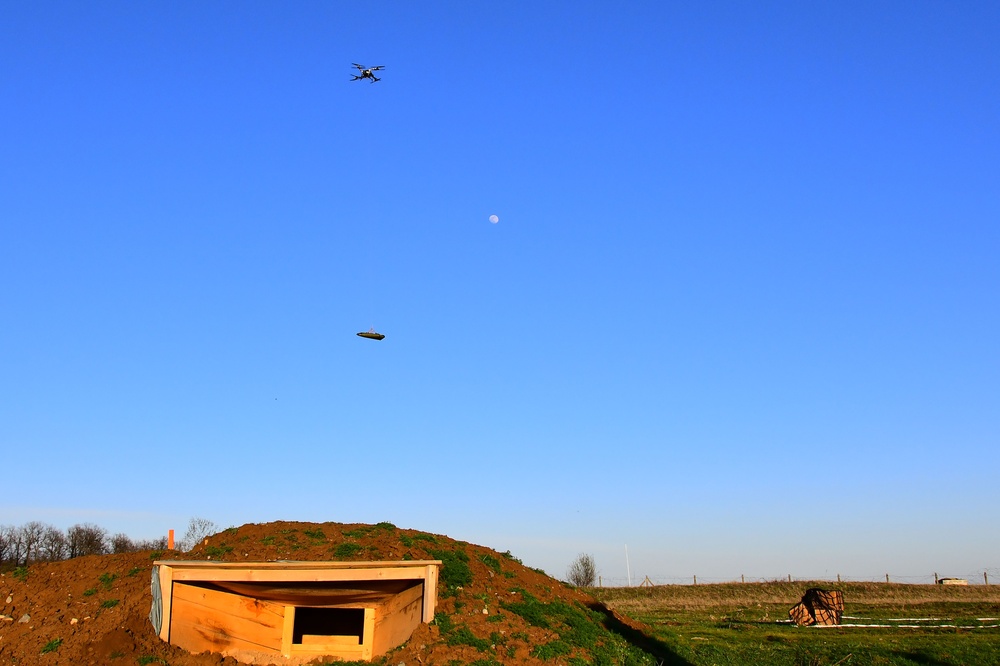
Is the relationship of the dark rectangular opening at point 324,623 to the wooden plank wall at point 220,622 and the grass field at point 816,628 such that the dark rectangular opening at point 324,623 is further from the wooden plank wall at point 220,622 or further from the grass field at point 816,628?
the grass field at point 816,628

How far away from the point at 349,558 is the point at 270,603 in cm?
464

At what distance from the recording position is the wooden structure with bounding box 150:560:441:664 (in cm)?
1606

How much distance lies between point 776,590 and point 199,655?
4181 centimetres

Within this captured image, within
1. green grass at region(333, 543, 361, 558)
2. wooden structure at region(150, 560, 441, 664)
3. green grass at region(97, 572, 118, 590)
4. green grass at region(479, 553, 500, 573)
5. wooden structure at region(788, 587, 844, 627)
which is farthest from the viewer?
wooden structure at region(788, 587, 844, 627)

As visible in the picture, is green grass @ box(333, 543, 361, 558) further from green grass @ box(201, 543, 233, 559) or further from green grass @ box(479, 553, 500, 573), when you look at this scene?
green grass @ box(479, 553, 500, 573)

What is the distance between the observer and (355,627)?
64.9 ft

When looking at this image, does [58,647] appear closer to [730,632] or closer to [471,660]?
[471,660]

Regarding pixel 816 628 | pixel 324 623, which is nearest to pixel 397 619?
pixel 324 623

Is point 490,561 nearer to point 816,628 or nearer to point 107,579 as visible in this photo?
point 107,579

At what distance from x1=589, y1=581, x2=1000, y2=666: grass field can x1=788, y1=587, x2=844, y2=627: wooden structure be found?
0.56 m

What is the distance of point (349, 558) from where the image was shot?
70.2 feet

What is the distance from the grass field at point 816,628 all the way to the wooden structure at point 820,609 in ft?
1.84

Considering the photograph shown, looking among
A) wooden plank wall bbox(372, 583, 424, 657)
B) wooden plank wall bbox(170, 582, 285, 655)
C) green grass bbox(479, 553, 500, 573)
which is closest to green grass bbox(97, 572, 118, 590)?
wooden plank wall bbox(170, 582, 285, 655)

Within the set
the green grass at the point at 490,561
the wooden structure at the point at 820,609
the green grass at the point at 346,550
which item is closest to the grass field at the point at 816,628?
the wooden structure at the point at 820,609
